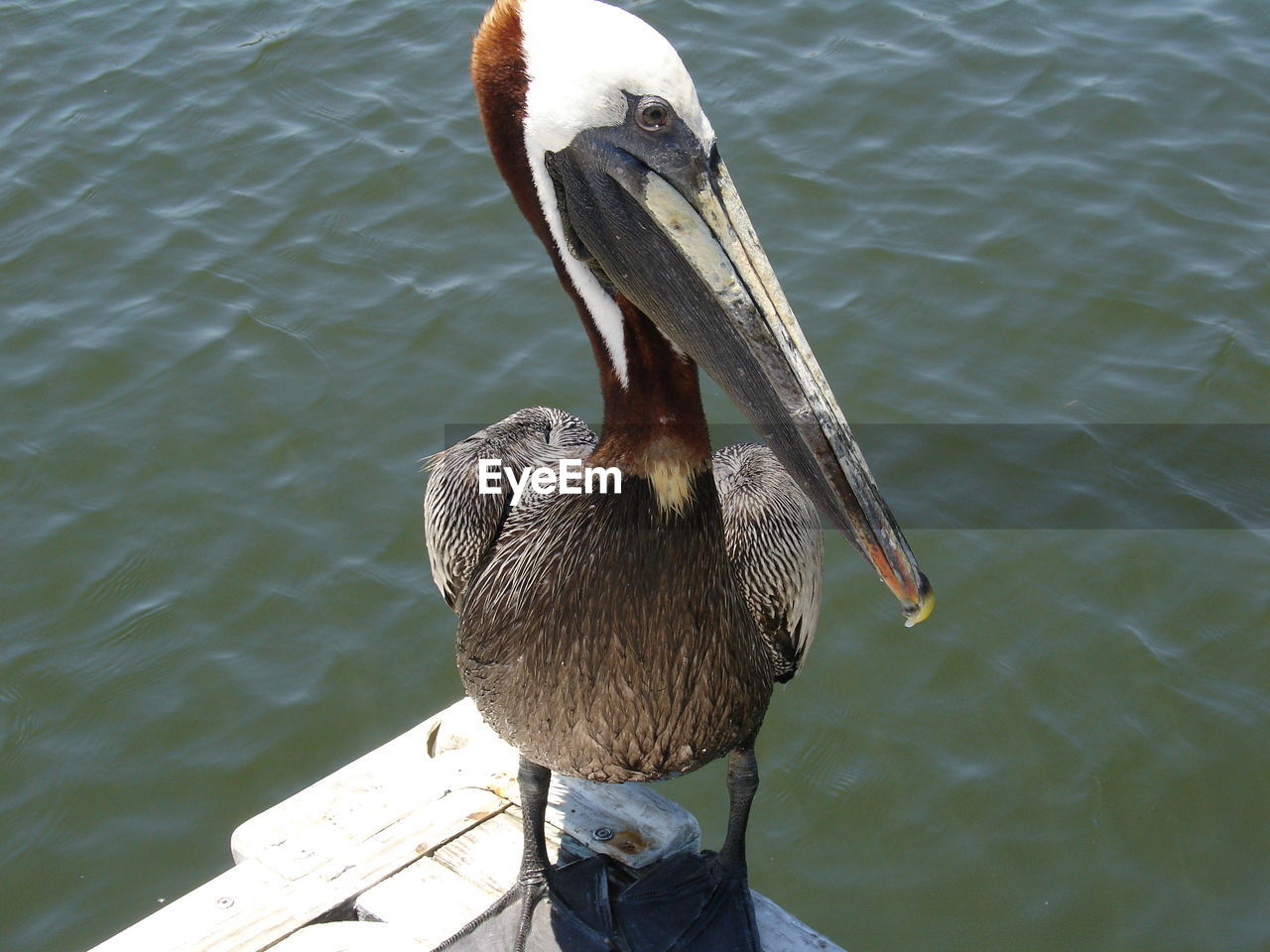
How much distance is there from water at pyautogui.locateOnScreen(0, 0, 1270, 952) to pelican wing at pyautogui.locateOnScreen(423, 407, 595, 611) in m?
1.18

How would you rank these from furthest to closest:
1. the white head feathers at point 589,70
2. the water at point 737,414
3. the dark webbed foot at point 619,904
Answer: the water at point 737,414, the dark webbed foot at point 619,904, the white head feathers at point 589,70

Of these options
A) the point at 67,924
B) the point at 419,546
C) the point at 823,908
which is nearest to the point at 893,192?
the point at 419,546

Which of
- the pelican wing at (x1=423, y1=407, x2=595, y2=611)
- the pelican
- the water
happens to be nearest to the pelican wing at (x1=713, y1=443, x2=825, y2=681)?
the pelican

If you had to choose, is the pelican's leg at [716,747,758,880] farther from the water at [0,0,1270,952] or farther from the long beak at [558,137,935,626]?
the long beak at [558,137,935,626]

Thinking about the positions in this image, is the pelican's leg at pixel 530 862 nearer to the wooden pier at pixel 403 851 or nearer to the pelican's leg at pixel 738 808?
the wooden pier at pixel 403 851

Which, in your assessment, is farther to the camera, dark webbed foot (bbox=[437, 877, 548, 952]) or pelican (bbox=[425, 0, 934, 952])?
dark webbed foot (bbox=[437, 877, 548, 952])

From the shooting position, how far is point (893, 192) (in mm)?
6508

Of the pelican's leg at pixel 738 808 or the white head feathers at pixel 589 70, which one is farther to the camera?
the pelican's leg at pixel 738 808

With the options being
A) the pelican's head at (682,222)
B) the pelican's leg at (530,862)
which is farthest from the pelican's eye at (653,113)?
the pelican's leg at (530,862)

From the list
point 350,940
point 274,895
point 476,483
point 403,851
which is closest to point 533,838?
point 403,851

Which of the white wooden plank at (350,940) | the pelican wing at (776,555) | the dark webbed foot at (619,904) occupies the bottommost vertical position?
the dark webbed foot at (619,904)

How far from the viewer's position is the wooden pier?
307cm

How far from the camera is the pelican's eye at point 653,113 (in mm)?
2268

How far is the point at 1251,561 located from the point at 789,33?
13.1ft
